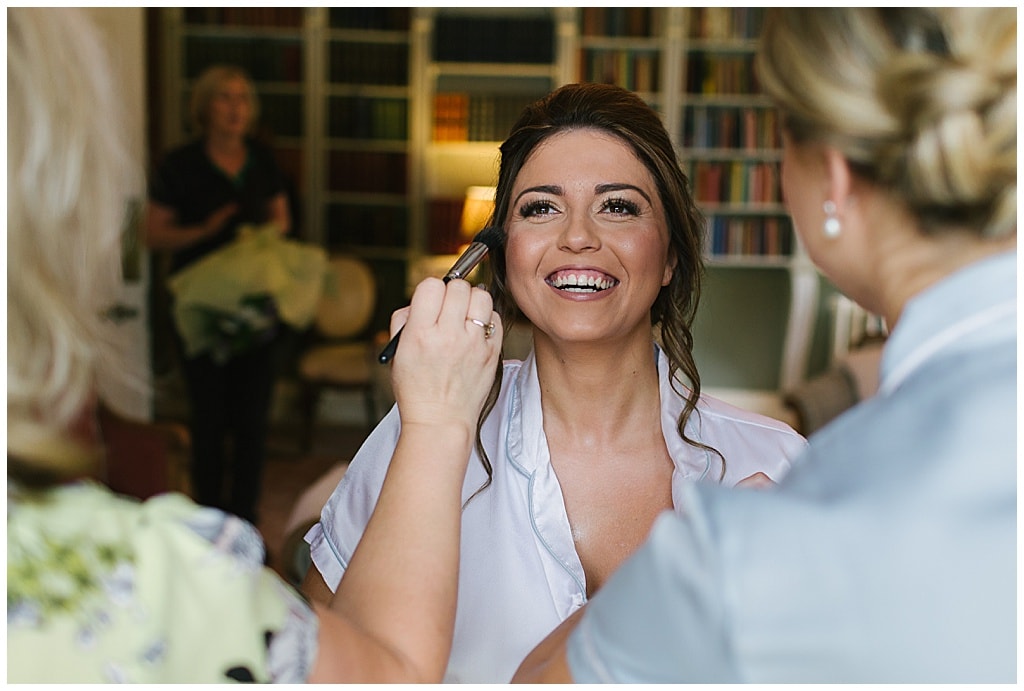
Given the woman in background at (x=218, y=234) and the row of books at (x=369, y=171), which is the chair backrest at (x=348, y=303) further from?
the woman in background at (x=218, y=234)

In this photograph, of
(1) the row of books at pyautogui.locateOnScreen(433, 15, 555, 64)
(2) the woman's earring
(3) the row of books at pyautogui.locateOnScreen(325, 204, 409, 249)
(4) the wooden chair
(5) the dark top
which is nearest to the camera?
(2) the woman's earring

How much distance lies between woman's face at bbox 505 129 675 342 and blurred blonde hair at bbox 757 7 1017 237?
83 centimetres

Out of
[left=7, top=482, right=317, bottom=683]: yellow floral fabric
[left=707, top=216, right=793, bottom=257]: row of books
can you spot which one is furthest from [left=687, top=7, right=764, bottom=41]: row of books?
[left=7, top=482, right=317, bottom=683]: yellow floral fabric

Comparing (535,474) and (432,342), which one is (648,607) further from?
(535,474)

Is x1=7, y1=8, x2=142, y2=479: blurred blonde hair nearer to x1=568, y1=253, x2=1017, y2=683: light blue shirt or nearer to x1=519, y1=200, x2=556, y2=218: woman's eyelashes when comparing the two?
x1=568, y1=253, x2=1017, y2=683: light blue shirt

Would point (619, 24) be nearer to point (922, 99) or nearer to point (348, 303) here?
point (348, 303)

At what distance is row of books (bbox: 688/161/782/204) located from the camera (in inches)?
231

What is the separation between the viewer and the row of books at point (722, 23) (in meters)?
5.80

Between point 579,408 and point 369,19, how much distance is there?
4.75 metres

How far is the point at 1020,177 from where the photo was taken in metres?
0.70

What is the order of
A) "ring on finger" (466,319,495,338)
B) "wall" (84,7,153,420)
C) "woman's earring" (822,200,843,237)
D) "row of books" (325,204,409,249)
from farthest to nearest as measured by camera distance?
"row of books" (325,204,409,249) < "wall" (84,7,153,420) < "ring on finger" (466,319,495,338) < "woman's earring" (822,200,843,237)

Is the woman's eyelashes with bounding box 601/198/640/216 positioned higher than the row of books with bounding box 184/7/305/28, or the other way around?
the row of books with bounding box 184/7/305/28

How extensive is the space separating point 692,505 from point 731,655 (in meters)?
0.10

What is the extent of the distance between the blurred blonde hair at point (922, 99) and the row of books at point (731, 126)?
530 cm
